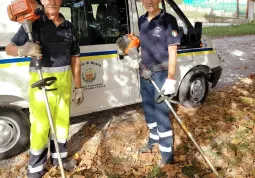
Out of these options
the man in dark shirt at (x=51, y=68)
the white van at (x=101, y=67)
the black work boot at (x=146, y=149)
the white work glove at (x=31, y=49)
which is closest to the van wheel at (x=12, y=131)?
the white van at (x=101, y=67)

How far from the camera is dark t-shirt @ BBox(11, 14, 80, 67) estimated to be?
2.91 metres

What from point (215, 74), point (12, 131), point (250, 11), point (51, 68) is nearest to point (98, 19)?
point (51, 68)

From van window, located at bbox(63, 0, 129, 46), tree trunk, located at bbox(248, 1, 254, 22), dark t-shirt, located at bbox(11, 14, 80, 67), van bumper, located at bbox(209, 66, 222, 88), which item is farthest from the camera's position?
tree trunk, located at bbox(248, 1, 254, 22)

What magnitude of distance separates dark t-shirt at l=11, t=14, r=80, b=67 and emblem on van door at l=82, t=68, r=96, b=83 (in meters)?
0.88

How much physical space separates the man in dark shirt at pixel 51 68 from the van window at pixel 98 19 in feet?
2.90

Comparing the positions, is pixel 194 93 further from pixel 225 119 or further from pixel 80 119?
pixel 80 119

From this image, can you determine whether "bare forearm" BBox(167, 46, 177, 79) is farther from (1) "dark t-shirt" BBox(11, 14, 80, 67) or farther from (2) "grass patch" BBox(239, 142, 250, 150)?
(2) "grass patch" BBox(239, 142, 250, 150)

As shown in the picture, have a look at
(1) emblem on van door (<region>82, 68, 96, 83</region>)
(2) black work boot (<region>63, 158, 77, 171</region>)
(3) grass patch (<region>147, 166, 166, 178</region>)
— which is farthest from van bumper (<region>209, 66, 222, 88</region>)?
(2) black work boot (<region>63, 158, 77, 171</region>)

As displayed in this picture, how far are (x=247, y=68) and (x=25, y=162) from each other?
771 cm

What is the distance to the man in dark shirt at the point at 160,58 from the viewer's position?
3.21 meters

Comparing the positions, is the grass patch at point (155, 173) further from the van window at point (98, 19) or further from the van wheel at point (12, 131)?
the van window at point (98, 19)

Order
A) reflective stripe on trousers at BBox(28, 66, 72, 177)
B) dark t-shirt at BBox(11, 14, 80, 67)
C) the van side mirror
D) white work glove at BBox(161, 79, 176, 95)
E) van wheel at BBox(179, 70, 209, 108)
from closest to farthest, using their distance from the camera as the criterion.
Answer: dark t-shirt at BBox(11, 14, 80, 67) < reflective stripe on trousers at BBox(28, 66, 72, 177) < white work glove at BBox(161, 79, 176, 95) < the van side mirror < van wheel at BBox(179, 70, 209, 108)

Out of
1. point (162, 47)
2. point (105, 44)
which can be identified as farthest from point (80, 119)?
point (162, 47)

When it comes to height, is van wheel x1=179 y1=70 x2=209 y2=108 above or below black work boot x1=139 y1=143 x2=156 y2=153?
above
